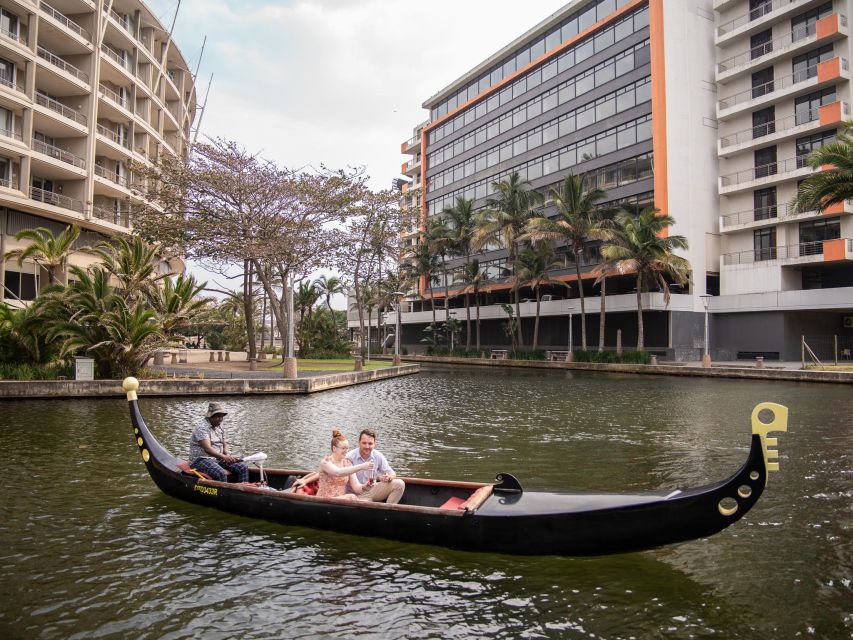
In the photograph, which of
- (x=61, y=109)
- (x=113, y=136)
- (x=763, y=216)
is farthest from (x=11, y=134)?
(x=763, y=216)

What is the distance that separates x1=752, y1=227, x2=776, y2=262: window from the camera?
44.8 meters

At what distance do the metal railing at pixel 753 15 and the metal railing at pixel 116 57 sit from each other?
45434 mm

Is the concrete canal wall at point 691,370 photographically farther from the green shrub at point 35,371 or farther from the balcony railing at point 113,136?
Answer: the balcony railing at point 113,136

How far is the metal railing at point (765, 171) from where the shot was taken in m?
43.5

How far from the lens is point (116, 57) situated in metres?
42.8

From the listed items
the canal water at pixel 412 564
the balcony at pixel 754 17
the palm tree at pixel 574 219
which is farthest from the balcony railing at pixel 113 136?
the balcony at pixel 754 17

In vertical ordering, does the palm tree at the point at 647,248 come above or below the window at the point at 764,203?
below

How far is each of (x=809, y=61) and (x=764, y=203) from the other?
10062 millimetres

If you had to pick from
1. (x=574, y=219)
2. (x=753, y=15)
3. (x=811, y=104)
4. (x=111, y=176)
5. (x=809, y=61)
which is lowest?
(x=574, y=219)

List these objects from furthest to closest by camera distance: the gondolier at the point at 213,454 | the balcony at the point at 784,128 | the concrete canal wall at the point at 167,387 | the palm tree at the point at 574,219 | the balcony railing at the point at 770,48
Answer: the palm tree at the point at 574,219 < the balcony railing at the point at 770,48 < the balcony at the point at 784,128 < the concrete canal wall at the point at 167,387 < the gondolier at the point at 213,454

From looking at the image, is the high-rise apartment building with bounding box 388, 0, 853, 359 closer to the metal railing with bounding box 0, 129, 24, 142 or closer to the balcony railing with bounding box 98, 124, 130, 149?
the balcony railing with bounding box 98, 124, 130, 149

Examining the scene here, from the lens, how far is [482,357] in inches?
2231

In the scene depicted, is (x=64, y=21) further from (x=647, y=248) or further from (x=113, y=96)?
(x=647, y=248)

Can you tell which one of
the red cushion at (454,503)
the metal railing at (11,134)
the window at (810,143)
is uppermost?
the window at (810,143)
